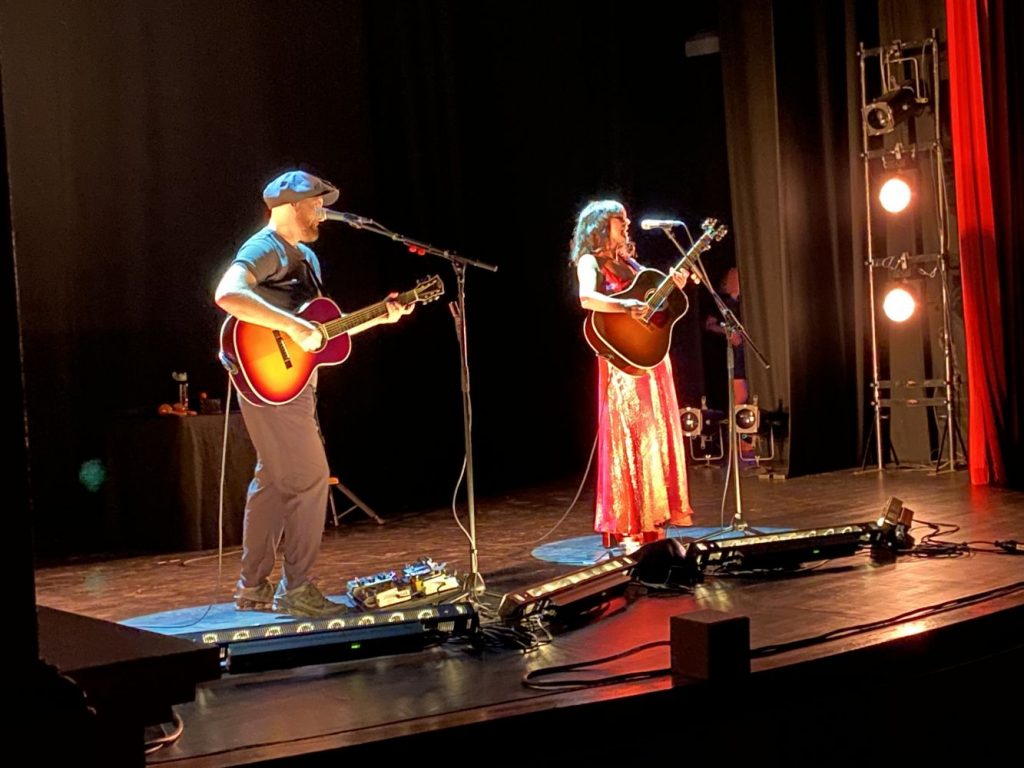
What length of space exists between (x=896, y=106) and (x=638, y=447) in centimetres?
403

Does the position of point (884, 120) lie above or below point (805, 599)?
above

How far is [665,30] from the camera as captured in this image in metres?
10.4

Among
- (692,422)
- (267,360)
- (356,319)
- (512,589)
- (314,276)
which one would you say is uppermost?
(314,276)

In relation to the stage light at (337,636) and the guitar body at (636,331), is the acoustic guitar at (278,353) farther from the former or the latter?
the guitar body at (636,331)

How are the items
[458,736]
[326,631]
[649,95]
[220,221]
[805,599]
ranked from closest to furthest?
1. [458,736]
2. [326,631]
3. [805,599]
4. [220,221]
5. [649,95]

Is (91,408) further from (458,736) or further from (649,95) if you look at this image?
(649,95)

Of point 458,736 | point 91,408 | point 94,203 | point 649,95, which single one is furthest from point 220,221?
point 458,736

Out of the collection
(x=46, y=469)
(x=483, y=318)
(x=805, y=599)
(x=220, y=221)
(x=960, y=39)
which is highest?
(x=960, y=39)

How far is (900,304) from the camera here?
8398 mm

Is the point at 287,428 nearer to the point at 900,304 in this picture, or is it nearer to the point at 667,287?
the point at 667,287

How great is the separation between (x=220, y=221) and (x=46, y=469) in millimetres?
1811

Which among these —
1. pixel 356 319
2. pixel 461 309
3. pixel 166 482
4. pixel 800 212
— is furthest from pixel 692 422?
pixel 356 319

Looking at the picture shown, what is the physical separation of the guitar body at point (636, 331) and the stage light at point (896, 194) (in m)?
3.52

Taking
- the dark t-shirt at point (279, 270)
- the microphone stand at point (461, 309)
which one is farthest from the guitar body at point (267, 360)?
the microphone stand at point (461, 309)
